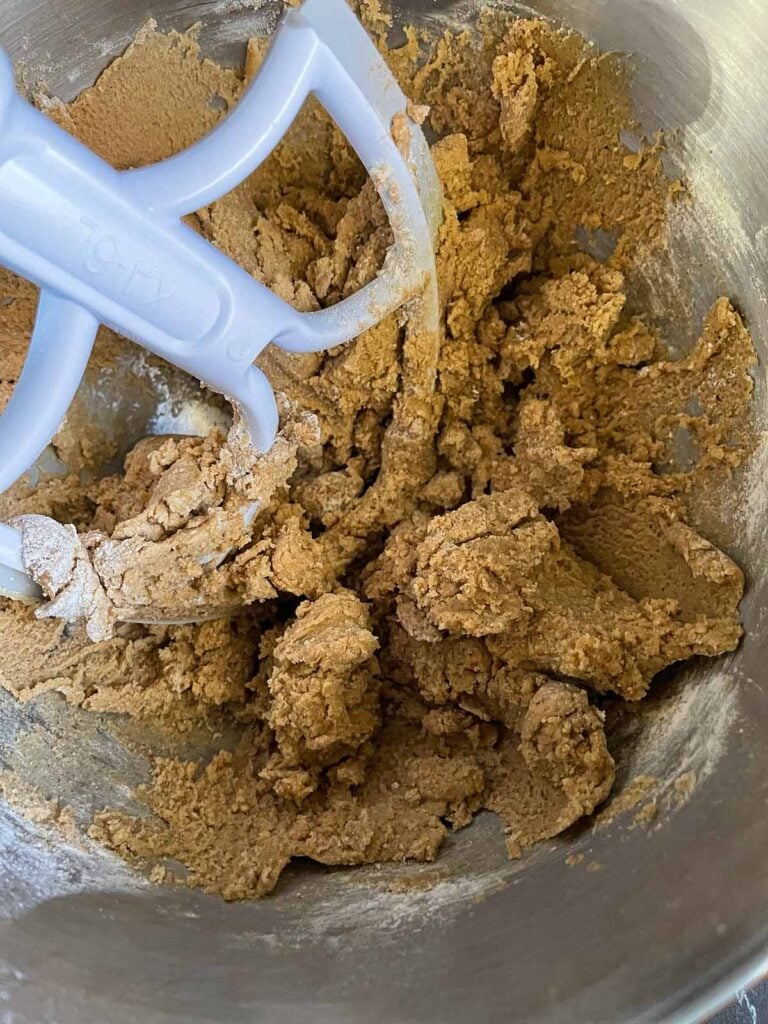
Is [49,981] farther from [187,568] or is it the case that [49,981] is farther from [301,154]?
[301,154]

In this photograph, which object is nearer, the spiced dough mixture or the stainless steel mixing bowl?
the stainless steel mixing bowl

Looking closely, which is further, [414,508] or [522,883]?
[414,508]

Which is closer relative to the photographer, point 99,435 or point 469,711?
point 469,711

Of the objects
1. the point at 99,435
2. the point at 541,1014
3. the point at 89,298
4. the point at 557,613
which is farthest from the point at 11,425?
the point at 541,1014

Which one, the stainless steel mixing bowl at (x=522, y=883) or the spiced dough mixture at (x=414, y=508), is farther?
the spiced dough mixture at (x=414, y=508)
